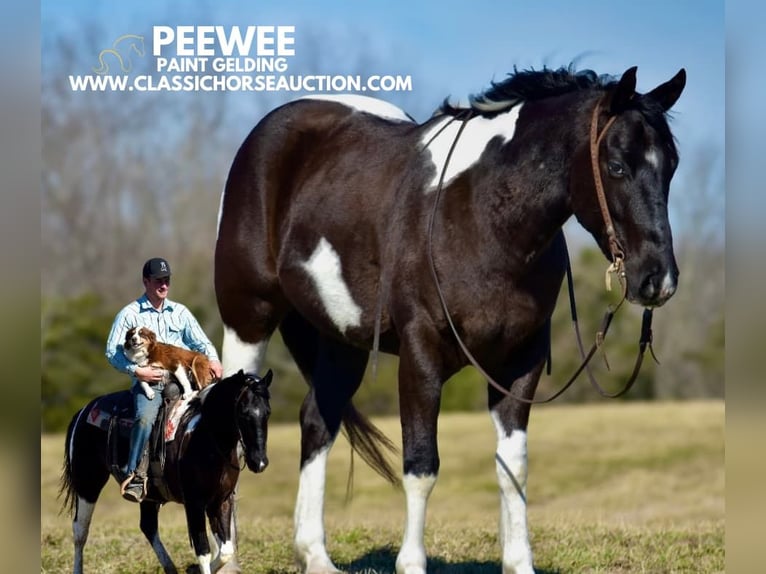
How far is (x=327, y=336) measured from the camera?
7141 millimetres

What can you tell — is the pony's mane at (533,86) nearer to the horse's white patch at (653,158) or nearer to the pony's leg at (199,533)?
the horse's white patch at (653,158)

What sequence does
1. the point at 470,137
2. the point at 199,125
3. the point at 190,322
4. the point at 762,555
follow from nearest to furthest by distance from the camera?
1. the point at 762,555
2. the point at 470,137
3. the point at 190,322
4. the point at 199,125

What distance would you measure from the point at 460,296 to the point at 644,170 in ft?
3.49

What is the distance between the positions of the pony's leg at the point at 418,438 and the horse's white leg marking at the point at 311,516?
3.41ft

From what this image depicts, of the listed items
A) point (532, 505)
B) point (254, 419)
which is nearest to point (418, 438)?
point (254, 419)

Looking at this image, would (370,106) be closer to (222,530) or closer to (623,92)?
(623,92)

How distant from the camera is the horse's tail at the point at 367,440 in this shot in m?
7.51

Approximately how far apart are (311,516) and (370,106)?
2.45m

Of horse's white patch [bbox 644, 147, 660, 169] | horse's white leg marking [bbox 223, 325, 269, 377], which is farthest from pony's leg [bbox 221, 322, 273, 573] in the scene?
horse's white patch [bbox 644, 147, 660, 169]

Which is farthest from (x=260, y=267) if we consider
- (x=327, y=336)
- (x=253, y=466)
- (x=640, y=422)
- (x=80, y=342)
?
(x=640, y=422)

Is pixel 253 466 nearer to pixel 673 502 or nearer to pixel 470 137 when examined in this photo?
pixel 470 137

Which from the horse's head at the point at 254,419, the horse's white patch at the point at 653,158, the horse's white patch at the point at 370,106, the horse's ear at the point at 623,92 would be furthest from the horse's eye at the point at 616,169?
the horse's white patch at the point at 370,106

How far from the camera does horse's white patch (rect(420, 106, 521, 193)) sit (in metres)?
5.96

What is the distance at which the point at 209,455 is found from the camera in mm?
6164
